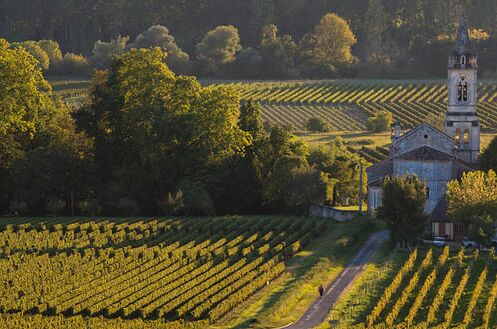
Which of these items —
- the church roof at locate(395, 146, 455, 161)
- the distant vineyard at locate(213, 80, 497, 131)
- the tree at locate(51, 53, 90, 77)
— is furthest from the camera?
the tree at locate(51, 53, 90, 77)

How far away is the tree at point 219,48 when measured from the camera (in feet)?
487

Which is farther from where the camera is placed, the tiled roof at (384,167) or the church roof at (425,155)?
the tiled roof at (384,167)

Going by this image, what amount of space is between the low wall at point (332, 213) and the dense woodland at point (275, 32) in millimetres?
68079

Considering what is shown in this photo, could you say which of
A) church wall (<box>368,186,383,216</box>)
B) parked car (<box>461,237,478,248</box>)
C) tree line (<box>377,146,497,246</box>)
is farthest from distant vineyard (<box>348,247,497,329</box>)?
church wall (<box>368,186,383,216</box>)

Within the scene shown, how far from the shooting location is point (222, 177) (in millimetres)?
78000

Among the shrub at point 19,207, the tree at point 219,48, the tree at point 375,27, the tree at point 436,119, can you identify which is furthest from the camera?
the tree at point 375,27

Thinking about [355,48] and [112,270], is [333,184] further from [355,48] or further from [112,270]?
[355,48]

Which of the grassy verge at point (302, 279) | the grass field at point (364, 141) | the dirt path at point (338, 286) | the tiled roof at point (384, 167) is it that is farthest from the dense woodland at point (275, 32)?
the dirt path at point (338, 286)

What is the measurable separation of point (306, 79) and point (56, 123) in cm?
6750

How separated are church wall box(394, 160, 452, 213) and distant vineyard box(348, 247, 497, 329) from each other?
1085 centimetres

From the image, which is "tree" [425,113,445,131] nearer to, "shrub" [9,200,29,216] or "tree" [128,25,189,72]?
"tree" [128,25,189,72]

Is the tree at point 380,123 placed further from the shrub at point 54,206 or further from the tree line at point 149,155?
the shrub at point 54,206

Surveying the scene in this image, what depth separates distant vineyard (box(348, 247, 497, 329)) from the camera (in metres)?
47.1

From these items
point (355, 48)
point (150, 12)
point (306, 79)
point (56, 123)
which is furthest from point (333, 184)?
point (150, 12)
